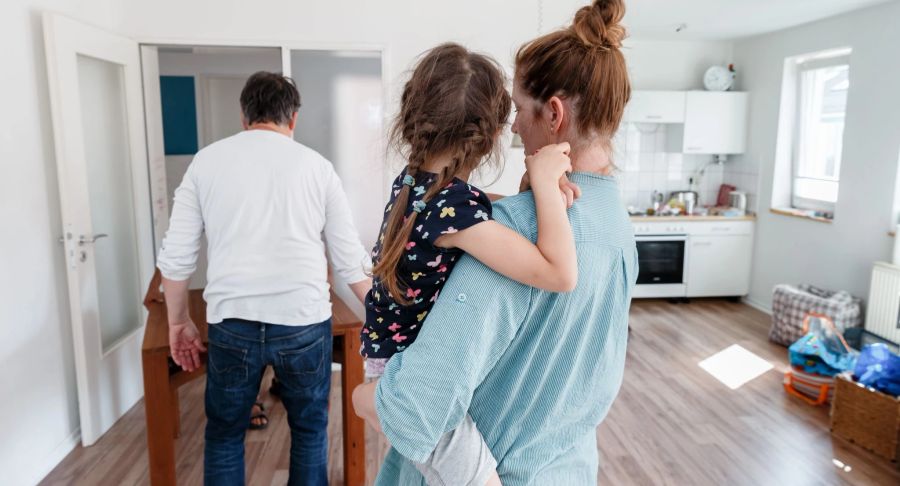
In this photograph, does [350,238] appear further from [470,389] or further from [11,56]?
[11,56]

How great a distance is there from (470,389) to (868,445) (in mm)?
3197

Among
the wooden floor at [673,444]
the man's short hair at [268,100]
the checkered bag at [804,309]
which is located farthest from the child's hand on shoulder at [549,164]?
the checkered bag at [804,309]

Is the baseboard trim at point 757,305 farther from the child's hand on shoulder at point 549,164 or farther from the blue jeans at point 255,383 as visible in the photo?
the child's hand on shoulder at point 549,164

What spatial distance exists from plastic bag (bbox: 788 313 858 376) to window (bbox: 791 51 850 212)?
150 cm

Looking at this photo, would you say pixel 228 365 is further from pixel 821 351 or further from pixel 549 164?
pixel 821 351

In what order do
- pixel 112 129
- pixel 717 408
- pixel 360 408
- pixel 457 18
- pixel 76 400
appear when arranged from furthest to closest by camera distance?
pixel 457 18 < pixel 717 408 < pixel 112 129 < pixel 76 400 < pixel 360 408

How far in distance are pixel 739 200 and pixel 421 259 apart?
19.2 ft

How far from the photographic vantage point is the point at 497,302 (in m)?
0.65

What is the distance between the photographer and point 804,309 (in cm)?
447

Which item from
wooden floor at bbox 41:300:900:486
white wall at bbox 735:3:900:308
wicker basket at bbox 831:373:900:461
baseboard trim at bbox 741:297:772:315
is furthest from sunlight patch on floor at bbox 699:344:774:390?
baseboard trim at bbox 741:297:772:315

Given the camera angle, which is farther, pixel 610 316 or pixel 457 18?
pixel 457 18

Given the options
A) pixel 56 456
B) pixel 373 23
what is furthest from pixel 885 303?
pixel 56 456

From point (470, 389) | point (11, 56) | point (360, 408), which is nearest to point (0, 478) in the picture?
point (11, 56)

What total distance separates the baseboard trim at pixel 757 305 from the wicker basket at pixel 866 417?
2512 mm
